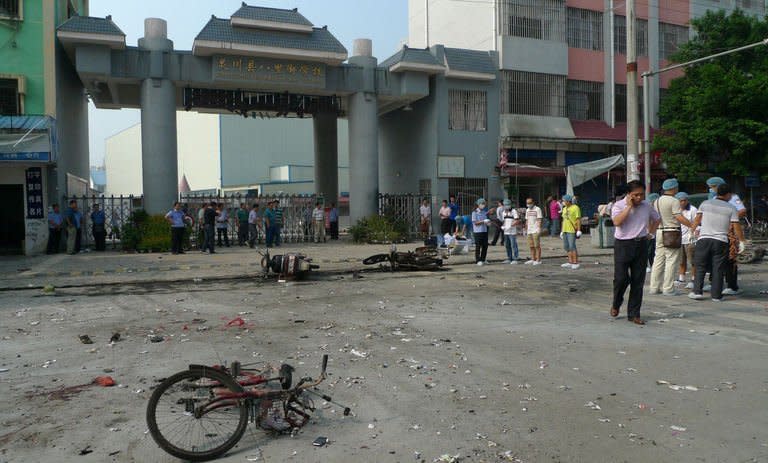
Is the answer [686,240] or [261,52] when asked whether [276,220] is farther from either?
[686,240]

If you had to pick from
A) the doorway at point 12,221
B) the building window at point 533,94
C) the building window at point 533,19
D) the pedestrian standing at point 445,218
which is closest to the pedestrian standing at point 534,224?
the pedestrian standing at point 445,218

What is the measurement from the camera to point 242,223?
77.1ft

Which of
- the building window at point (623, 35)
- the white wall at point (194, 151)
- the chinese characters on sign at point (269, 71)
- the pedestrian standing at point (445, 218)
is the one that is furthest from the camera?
the white wall at point (194, 151)

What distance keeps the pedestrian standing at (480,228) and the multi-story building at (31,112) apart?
13.5 metres

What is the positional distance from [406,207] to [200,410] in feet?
74.0

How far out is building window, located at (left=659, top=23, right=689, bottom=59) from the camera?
105 feet

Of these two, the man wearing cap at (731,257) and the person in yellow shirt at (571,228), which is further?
the person in yellow shirt at (571,228)

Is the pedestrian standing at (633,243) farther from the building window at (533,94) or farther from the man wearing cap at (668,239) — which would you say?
the building window at (533,94)

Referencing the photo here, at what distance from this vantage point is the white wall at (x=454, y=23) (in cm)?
2836

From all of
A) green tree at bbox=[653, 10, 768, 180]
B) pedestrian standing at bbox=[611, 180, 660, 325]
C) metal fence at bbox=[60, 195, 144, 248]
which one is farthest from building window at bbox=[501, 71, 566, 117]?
pedestrian standing at bbox=[611, 180, 660, 325]

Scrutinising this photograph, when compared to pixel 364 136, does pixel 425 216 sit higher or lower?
lower

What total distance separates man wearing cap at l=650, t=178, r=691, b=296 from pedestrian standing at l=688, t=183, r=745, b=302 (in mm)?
329

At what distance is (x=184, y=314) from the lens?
966 centimetres

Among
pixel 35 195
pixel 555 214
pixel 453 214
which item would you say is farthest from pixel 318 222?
pixel 35 195
